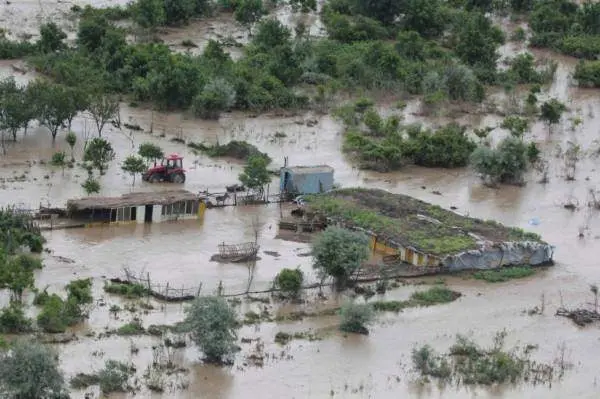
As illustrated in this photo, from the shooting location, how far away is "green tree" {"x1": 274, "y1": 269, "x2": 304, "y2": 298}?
25.3 m

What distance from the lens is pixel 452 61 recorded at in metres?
42.8

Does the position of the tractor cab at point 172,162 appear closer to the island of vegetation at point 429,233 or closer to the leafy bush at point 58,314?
the island of vegetation at point 429,233

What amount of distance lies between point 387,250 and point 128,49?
13.4m

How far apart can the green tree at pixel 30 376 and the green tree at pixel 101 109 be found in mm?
13729

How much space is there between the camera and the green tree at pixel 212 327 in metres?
22.3

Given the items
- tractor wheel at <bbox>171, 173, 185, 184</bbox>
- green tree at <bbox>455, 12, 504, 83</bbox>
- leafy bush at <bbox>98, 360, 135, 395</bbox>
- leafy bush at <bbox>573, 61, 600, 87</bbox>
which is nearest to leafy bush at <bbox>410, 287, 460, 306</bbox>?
leafy bush at <bbox>98, 360, 135, 395</bbox>

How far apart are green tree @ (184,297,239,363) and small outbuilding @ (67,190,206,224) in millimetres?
5978

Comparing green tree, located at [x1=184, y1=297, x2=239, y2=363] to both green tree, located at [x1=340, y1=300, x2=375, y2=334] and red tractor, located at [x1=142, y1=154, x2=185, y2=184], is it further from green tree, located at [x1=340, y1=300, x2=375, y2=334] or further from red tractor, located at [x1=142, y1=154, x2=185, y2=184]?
red tractor, located at [x1=142, y1=154, x2=185, y2=184]

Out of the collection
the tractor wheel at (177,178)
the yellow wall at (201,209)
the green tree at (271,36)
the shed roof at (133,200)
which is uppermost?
the green tree at (271,36)

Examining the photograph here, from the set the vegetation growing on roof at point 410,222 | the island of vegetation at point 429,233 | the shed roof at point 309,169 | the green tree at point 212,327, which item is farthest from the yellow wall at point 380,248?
the green tree at point 212,327

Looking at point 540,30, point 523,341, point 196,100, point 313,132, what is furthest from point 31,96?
point 540,30

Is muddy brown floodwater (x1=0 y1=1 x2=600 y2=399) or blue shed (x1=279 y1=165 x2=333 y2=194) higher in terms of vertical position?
blue shed (x1=279 y1=165 x2=333 y2=194)

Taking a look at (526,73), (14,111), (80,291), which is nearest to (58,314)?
(80,291)

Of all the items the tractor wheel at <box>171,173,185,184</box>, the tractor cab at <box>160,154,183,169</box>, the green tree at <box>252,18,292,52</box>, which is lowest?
the tractor wheel at <box>171,173,185,184</box>
